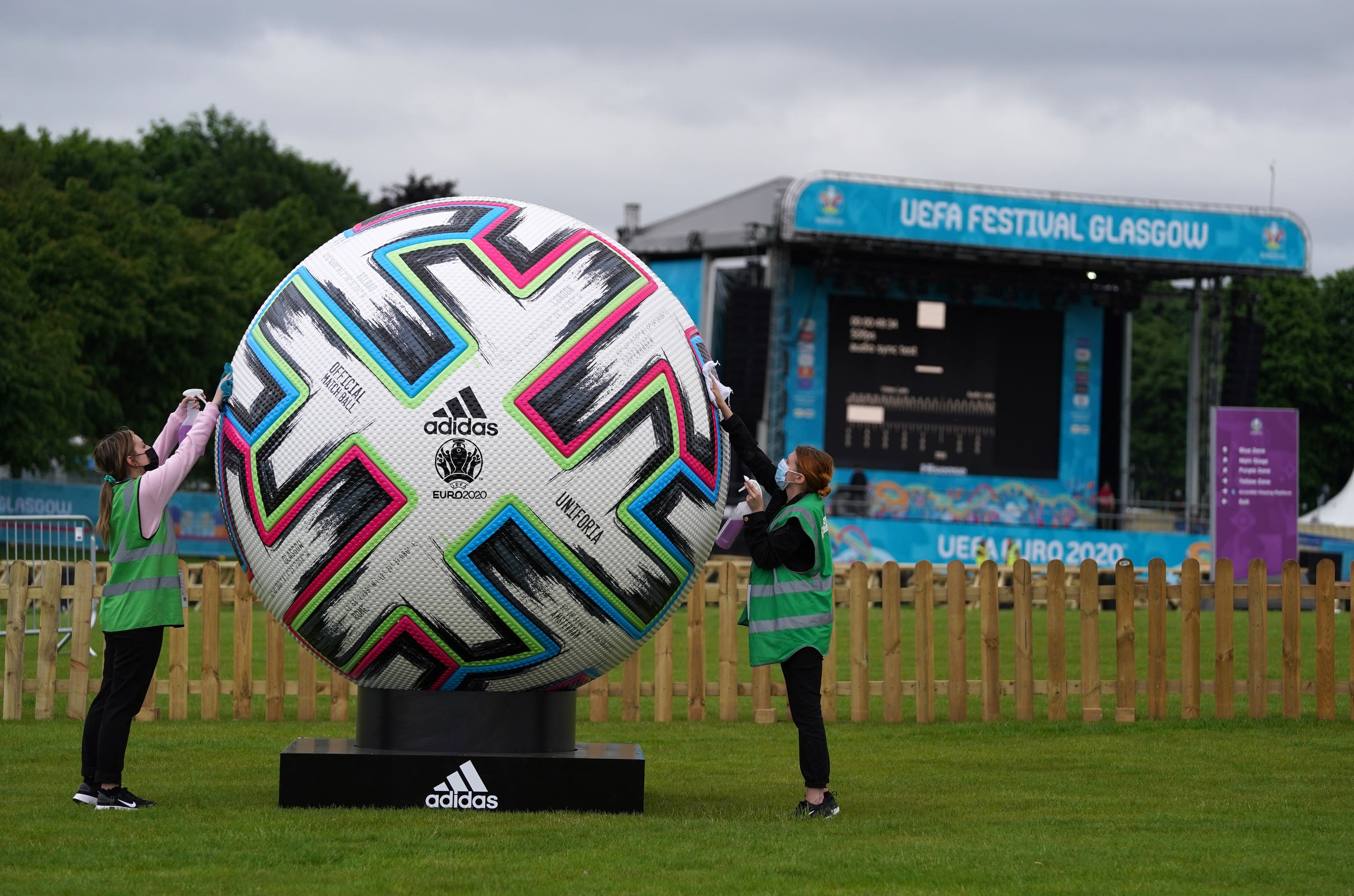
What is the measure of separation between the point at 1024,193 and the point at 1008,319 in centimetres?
271

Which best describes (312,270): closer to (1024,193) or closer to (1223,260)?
(1024,193)

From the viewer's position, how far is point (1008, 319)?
1219 inches

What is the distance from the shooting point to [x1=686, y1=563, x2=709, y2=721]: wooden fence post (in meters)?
12.0

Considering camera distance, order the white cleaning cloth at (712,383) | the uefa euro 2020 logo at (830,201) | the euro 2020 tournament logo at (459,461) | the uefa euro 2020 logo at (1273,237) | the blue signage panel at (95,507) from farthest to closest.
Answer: the blue signage panel at (95,507), the uefa euro 2020 logo at (1273,237), the uefa euro 2020 logo at (830,201), the white cleaning cloth at (712,383), the euro 2020 tournament logo at (459,461)

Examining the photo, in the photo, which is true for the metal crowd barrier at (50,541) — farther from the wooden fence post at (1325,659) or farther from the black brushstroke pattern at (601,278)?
the wooden fence post at (1325,659)

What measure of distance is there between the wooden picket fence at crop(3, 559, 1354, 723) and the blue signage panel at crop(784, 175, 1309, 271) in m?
17.2

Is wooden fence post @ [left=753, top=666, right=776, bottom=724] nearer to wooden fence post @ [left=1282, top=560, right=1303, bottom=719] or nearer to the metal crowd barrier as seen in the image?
wooden fence post @ [left=1282, top=560, right=1303, bottom=719]

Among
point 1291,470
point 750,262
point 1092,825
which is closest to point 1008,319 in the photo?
point 750,262

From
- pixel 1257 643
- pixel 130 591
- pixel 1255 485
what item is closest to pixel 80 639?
pixel 130 591

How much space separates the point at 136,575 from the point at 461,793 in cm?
189

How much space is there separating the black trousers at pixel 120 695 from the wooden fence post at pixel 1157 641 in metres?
7.57

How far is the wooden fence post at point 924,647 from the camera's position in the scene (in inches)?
475

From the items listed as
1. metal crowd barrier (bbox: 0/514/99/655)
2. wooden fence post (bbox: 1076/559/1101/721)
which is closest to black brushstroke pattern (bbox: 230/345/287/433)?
metal crowd barrier (bbox: 0/514/99/655)

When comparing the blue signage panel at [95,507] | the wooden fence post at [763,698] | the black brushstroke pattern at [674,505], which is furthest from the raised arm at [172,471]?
the blue signage panel at [95,507]
